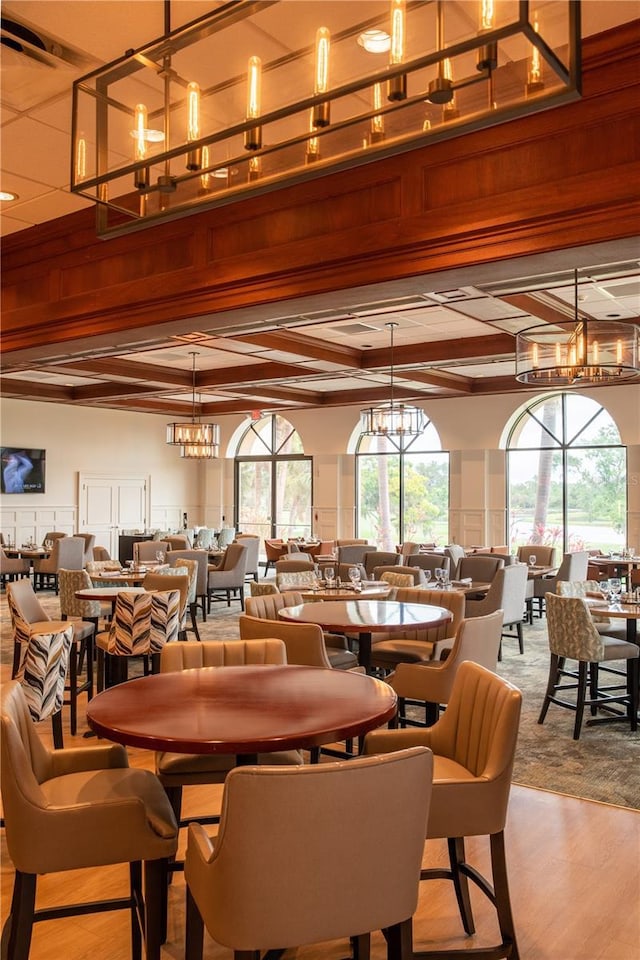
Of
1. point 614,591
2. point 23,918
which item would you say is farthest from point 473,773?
point 614,591

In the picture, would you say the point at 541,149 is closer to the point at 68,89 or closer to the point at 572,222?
the point at 572,222

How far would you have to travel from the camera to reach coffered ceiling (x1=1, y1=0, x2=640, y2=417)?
10.3 ft

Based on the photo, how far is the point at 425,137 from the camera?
1.90 m

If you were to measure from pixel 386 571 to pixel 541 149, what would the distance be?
5.04m

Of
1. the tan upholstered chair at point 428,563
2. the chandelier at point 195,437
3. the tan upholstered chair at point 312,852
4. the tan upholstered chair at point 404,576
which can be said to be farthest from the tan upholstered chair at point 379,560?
the tan upholstered chair at point 312,852

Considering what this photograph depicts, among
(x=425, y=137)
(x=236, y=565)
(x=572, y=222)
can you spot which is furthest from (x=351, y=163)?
(x=236, y=565)

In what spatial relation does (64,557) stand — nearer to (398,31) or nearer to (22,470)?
(22,470)

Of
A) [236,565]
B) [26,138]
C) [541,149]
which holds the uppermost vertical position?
[26,138]

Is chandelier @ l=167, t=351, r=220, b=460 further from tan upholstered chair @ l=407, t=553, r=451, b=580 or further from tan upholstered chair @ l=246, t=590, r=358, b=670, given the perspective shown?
tan upholstered chair @ l=246, t=590, r=358, b=670

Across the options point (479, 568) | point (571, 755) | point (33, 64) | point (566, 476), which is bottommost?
point (571, 755)

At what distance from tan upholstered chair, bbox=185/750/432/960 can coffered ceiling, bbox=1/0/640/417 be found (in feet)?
7.77

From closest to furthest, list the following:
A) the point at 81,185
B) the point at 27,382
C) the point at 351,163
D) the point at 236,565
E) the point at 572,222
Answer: the point at 351,163, the point at 81,185, the point at 572,222, the point at 236,565, the point at 27,382

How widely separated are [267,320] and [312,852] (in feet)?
15.4

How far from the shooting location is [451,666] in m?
4.23
